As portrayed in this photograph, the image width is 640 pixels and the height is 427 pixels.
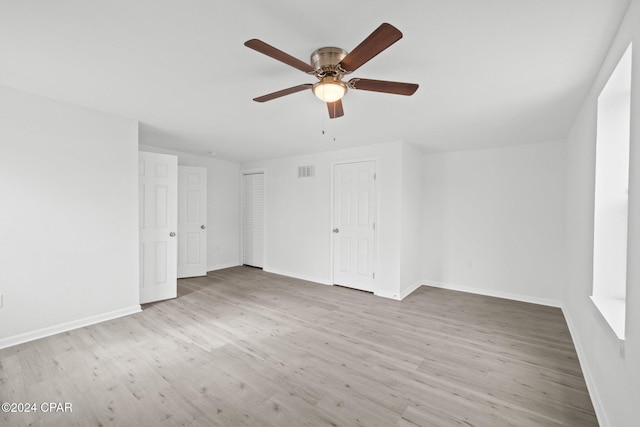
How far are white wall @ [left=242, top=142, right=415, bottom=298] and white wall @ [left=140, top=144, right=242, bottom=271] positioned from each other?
507mm

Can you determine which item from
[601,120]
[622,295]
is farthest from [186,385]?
[601,120]

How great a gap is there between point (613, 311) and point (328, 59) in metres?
2.52

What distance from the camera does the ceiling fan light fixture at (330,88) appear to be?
73.4 inches

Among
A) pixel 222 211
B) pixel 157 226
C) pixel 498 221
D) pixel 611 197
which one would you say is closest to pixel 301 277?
pixel 222 211

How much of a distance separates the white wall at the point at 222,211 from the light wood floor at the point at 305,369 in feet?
7.75

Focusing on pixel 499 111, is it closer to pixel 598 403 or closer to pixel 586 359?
pixel 586 359

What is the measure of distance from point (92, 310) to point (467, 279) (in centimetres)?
531

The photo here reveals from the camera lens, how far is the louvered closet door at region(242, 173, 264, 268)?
6168 millimetres

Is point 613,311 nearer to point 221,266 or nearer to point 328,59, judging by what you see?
point 328,59

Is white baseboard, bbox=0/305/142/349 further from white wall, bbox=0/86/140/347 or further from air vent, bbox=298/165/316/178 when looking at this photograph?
air vent, bbox=298/165/316/178

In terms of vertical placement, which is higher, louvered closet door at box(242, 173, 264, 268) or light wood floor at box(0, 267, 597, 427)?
louvered closet door at box(242, 173, 264, 268)

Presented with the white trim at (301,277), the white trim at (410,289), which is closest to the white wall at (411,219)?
the white trim at (410,289)

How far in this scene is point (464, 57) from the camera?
1.91 meters

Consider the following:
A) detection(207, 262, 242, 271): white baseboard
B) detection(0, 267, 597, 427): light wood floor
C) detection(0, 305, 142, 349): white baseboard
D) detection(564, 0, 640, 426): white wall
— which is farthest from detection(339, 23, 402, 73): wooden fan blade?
detection(207, 262, 242, 271): white baseboard
